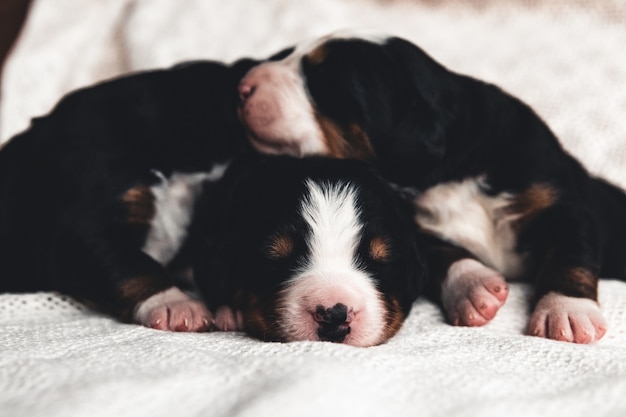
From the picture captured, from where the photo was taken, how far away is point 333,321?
6.71 feet

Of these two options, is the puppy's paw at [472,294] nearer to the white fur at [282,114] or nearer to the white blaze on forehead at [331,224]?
the white blaze on forehead at [331,224]

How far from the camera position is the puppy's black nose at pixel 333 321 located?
2.04 meters

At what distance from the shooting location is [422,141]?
268cm

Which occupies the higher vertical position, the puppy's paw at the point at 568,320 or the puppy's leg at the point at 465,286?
the puppy's leg at the point at 465,286

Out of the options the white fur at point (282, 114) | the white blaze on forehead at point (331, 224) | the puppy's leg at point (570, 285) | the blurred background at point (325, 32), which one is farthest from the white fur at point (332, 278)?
the blurred background at point (325, 32)

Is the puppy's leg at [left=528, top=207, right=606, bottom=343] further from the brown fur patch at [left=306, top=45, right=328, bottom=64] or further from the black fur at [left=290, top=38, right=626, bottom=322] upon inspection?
the brown fur patch at [left=306, top=45, right=328, bottom=64]

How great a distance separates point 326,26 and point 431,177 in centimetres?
183

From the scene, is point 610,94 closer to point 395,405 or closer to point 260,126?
point 260,126

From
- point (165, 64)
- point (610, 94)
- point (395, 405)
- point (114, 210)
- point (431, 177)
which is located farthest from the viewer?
point (165, 64)

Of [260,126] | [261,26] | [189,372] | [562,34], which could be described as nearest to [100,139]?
[260,126]

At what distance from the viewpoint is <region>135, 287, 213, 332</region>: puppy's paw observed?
7.54 feet

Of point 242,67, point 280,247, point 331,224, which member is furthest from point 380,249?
point 242,67

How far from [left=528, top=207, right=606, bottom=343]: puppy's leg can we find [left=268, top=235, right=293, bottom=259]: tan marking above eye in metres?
0.76

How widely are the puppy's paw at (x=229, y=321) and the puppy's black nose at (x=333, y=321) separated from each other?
1.19ft
